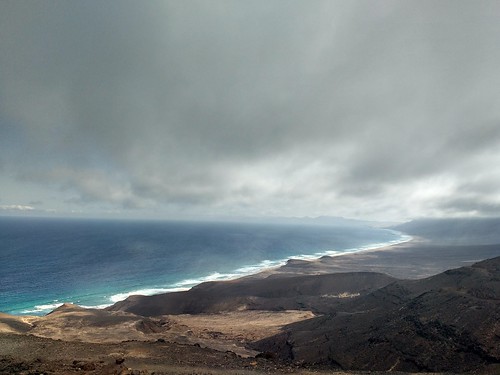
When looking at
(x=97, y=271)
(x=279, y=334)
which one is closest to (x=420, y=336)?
(x=279, y=334)

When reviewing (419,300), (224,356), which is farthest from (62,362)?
(419,300)

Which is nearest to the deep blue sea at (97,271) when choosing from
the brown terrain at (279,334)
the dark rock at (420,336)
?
the brown terrain at (279,334)

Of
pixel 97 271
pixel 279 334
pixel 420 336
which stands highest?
pixel 420 336

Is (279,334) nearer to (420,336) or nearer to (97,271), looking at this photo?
(420,336)

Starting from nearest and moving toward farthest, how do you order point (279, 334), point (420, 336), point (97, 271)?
point (420, 336), point (279, 334), point (97, 271)

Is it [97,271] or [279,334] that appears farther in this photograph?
[97,271]

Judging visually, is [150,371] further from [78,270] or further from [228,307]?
[78,270]

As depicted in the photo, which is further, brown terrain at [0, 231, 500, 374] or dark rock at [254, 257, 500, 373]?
dark rock at [254, 257, 500, 373]

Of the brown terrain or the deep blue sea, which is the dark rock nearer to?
the brown terrain

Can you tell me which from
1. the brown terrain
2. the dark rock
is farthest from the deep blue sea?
the dark rock
